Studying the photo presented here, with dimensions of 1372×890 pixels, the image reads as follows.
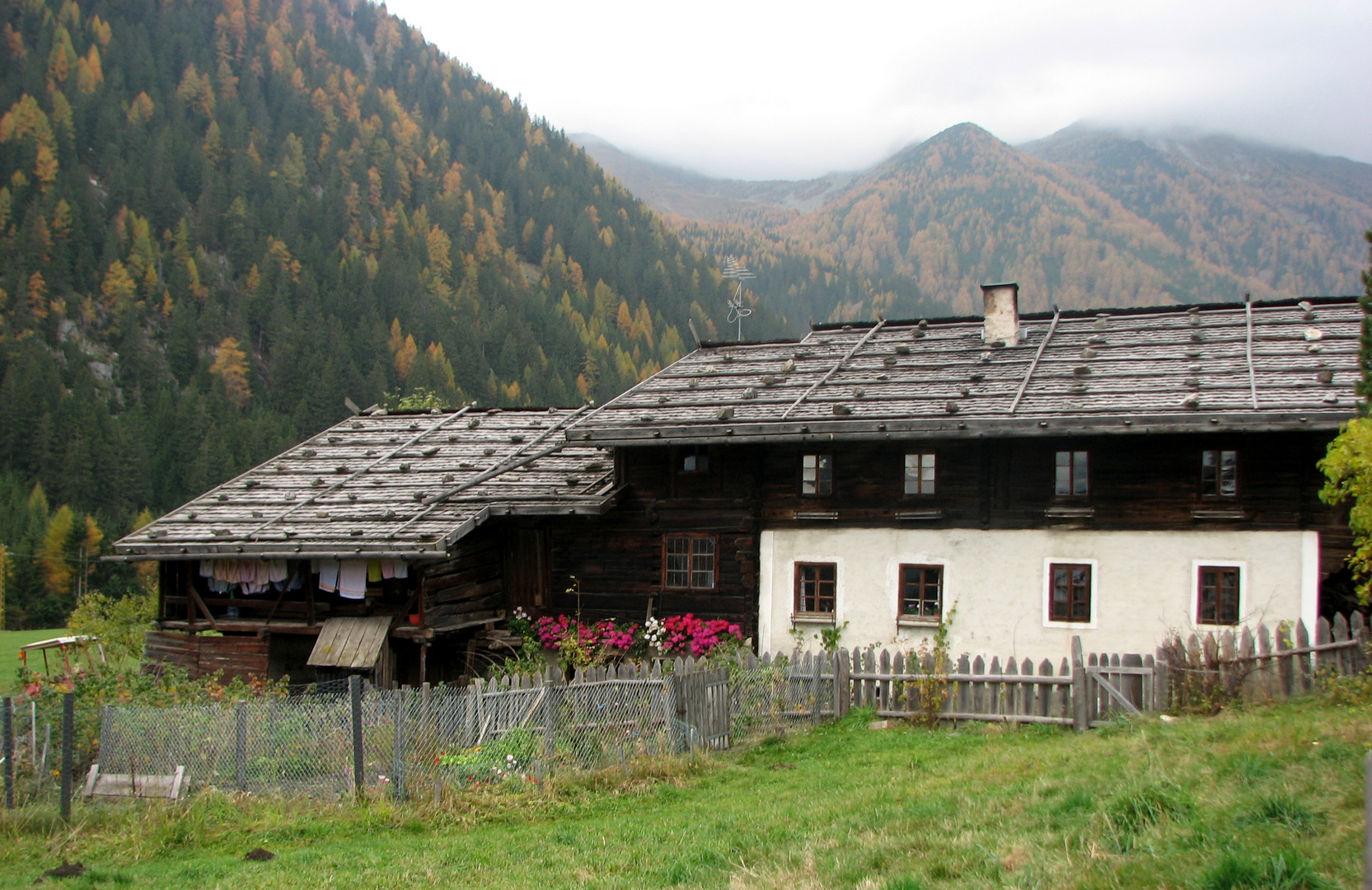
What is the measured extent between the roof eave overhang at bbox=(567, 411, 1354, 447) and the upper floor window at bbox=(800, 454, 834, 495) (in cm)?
106

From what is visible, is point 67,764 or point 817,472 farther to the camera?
point 817,472

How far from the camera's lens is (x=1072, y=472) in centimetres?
2030

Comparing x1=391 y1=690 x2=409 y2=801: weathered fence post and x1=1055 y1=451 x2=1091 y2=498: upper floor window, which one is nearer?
x1=391 y1=690 x2=409 y2=801: weathered fence post

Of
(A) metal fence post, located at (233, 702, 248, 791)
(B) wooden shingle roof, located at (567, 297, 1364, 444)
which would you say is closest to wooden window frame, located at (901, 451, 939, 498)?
(B) wooden shingle roof, located at (567, 297, 1364, 444)

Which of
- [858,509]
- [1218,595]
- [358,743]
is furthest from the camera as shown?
[858,509]

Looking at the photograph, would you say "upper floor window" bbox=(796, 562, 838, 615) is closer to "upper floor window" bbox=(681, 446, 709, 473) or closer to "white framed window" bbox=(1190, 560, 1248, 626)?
"upper floor window" bbox=(681, 446, 709, 473)

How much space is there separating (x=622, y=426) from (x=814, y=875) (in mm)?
14569

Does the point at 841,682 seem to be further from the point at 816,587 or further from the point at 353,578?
the point at 353,578

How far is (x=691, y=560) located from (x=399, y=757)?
35.3 feet

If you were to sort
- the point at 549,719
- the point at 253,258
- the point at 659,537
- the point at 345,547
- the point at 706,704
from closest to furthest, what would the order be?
1. the point at 549,719
2. the point at 706,704
3. the point at 345,547
4. the point at 659,537
5. the point at 253,258

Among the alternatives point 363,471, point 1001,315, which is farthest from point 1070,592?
point 363,471

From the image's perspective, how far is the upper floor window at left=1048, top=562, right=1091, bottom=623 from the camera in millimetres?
19797

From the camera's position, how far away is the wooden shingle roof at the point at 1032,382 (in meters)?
19.1

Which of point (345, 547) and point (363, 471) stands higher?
point (363, 471)
